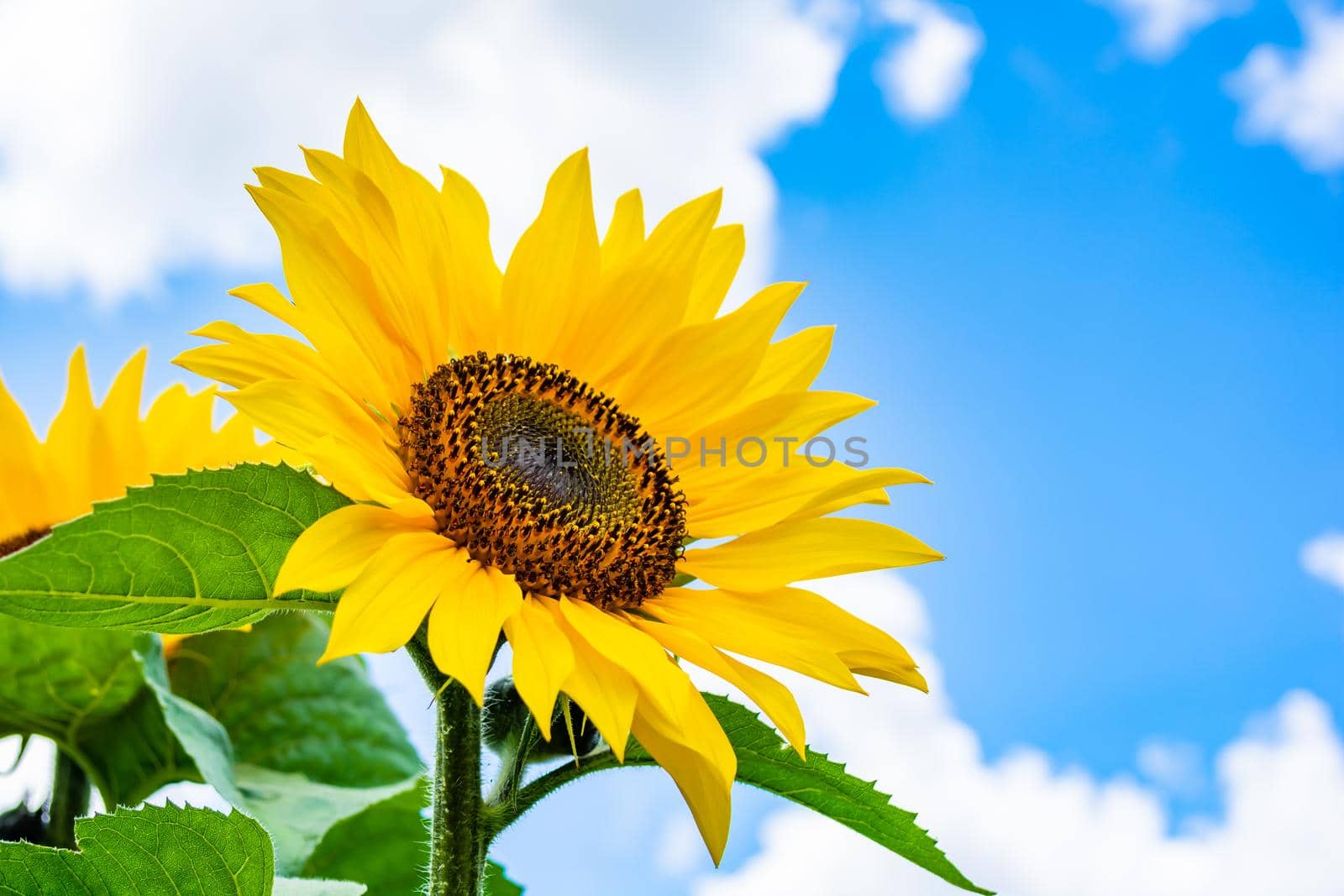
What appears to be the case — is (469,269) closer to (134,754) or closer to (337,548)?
(337,548)

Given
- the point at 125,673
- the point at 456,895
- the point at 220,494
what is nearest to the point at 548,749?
the point at 456,895

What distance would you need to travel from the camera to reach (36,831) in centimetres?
207

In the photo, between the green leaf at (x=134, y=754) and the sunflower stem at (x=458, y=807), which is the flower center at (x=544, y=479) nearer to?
the sunflower stem at (x=458, y=807)

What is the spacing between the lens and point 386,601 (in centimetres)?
109

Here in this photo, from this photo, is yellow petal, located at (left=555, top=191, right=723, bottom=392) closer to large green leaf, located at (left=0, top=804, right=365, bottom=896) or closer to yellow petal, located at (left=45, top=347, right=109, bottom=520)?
large green leaf, located at (left=0, top=804, right=365, bottom=896)

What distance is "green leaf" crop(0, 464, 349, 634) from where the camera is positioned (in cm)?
107

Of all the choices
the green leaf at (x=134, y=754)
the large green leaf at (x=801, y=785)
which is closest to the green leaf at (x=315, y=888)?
the large green leaf at (x=801, y=785)

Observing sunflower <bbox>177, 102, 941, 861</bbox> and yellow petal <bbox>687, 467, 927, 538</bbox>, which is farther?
yellow petal <bbox>687, 467, 927, 538</bbox>

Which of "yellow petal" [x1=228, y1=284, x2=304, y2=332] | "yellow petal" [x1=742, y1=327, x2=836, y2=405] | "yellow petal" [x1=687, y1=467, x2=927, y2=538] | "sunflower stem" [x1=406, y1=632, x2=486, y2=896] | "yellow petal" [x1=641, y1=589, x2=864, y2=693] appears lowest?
"sunflower stem" [x1=406, y1=632, x2=486, y2=896]

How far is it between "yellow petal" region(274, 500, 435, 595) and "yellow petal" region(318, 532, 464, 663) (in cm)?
1

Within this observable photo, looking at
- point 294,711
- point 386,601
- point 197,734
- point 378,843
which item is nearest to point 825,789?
point 386,601

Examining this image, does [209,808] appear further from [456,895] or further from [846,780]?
[846,780]

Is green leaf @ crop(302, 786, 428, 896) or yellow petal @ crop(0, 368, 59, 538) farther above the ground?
yellow petal @ crop(0, 368, 59, 538)

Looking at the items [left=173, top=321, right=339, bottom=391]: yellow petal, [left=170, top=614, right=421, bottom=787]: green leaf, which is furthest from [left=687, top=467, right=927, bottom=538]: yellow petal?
[left=170, top=614, right=421, bottom=787]: green leaf
